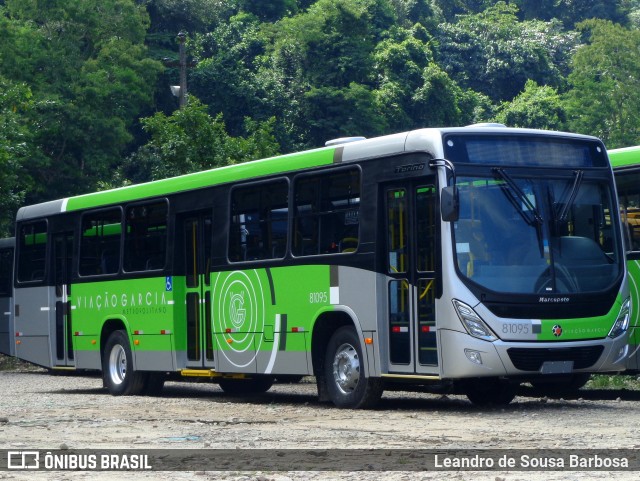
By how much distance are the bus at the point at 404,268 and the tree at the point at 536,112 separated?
60.8 m

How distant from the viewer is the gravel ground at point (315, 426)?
973 cm

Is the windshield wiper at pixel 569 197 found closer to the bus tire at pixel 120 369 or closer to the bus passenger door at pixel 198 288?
the bus passenger door at pixel 198 288

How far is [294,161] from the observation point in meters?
16.9

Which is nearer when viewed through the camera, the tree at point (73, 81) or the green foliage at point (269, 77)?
the green foliage at point (269, 77)

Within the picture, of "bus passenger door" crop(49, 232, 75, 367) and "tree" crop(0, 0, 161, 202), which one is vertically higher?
"tree" crop(0, 0, 161, 202)

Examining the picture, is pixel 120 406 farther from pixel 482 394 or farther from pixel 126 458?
pixel 126 458

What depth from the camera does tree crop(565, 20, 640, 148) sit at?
7588cm

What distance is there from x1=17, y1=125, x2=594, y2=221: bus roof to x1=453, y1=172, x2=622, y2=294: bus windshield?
0.58 metres

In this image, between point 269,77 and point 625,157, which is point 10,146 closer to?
point 625,157

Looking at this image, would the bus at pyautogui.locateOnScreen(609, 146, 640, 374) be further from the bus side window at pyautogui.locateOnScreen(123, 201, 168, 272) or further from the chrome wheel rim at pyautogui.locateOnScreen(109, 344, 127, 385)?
the chrome wheel rim at pyautogui.locateOnScreen(109, 344, 127, 385)

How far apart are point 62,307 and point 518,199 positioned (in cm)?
1017

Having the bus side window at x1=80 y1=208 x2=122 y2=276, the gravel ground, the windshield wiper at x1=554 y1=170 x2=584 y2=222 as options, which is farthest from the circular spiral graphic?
the windshield wiper at x1=554 y1=170 x2=584 y2=222

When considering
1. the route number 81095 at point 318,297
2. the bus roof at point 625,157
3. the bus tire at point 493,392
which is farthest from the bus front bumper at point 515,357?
the bus roof at point 625,157

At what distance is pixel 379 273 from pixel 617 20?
91725mm
